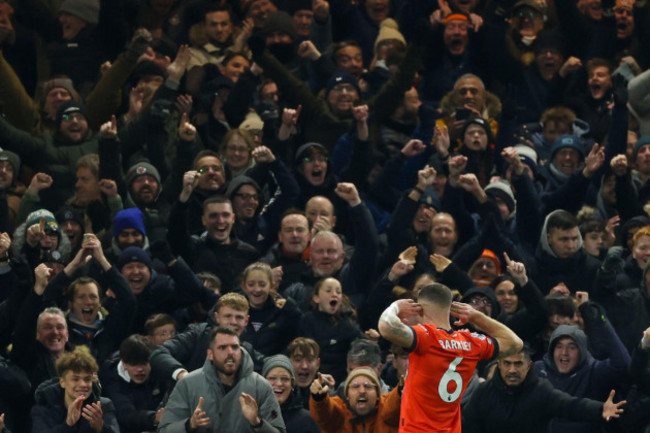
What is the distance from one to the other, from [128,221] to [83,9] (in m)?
4.51

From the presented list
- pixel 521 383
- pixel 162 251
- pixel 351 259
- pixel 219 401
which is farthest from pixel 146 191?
pixel 521 383

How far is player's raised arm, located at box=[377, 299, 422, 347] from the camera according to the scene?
1354 cm

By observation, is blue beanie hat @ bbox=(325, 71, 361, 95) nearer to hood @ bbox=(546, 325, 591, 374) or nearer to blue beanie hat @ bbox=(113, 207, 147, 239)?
blue beanie hat @ bbox=(113, 207, 147, 239)

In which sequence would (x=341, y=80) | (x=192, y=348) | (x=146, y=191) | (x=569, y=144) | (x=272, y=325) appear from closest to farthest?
(x=192, y=348), (x=272, y=325), (x=146, y=191), (x=569, y=144), (x=341, y=80)

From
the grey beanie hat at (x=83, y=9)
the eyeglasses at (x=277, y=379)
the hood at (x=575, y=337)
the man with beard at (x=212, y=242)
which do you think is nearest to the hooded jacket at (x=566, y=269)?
the hood at (x=575, y=337)

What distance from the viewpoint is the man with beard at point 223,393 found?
49.3ft

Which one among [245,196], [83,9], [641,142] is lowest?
[83,9]

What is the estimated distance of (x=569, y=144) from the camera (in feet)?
63.5

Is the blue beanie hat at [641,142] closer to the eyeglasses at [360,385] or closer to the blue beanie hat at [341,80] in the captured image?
the blue beanie hat at [341,80]

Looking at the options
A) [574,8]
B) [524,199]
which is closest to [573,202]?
[524,199]

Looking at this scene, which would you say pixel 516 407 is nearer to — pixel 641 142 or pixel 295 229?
pixel 295 229

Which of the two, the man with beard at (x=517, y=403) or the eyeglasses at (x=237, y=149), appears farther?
the eyeglasses at (x=237, y=149)

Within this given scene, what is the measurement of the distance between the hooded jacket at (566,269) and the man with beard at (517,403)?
2.18 m

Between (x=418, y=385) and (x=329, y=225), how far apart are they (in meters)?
4.26
